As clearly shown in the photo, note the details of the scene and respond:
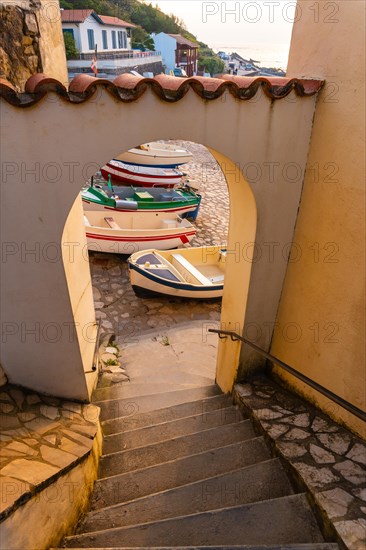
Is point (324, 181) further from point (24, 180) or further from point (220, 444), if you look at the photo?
point (220, 444)

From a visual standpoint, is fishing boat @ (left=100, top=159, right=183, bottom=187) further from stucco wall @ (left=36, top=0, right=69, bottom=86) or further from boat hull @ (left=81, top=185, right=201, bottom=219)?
stucco wall @ (left=36, top=0, right=69, bottom=86)

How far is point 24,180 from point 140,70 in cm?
4376

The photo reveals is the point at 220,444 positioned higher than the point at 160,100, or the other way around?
the point at 160,100

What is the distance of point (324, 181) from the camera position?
3.66 meters

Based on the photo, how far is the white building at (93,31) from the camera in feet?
105

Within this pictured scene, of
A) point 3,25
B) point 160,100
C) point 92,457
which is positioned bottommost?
point 92,457

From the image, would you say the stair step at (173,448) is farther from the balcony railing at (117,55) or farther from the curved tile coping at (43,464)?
the balcony railing at (117,55)

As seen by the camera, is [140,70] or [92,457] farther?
[140,70]

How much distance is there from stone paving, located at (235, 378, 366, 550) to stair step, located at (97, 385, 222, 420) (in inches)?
33.3

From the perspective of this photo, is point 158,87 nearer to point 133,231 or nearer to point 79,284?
point 79,284

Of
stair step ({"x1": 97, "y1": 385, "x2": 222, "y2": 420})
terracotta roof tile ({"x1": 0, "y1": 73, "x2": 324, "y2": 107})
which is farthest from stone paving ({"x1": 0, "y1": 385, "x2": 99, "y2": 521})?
terracotta roof tile ({"x1": 0, "y1": 73, "x2": 324, "y2": 107})

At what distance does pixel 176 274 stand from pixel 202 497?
22.8 feet

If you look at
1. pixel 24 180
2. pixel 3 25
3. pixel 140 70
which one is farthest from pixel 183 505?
pixel 140 70

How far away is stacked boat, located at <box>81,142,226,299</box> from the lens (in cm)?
963
